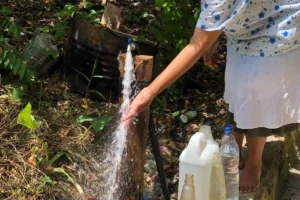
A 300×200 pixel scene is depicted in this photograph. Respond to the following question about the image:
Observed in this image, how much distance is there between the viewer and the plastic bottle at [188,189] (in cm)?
228

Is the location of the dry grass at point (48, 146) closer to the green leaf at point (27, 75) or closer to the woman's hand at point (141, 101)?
the green leaf at point (27, 75)

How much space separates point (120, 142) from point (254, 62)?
0.88 meters

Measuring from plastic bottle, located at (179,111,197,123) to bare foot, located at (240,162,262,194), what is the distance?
3.49ft

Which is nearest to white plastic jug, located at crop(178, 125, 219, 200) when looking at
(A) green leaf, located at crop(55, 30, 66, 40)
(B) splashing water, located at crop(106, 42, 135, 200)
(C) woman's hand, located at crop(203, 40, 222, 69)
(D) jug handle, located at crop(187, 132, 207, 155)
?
(D) jug handle, located at crop(187, 132, 207, 155)

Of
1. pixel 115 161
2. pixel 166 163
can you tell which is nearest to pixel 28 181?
pixel 115 161

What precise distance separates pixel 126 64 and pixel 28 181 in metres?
1.01

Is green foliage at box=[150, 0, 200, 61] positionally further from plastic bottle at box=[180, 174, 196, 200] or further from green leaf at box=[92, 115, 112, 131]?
plastic bottle at box=[180, 174, 196, 200]

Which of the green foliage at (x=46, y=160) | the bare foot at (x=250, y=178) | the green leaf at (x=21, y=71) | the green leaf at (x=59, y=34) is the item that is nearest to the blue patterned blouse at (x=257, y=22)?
the bare foot at (x=250, y=178)

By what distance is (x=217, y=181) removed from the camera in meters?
2.51

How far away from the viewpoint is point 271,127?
2.68 m

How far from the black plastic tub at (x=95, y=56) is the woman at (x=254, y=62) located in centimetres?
131

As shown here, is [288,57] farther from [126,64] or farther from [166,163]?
[166,163]

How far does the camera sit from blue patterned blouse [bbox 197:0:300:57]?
2234mm

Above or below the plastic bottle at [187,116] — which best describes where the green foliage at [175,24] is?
above
